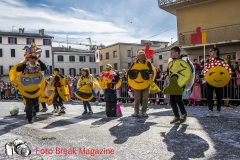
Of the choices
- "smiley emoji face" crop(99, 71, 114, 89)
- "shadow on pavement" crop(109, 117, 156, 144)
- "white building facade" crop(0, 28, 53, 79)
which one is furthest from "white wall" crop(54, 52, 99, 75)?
"shadow on pavement" crop(109, 117, 156, 144)

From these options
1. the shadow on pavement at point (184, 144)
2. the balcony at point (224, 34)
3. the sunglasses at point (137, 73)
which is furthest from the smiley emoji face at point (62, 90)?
the balcony at point (224, 34)

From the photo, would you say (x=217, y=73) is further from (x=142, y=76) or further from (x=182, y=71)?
(x=142, y=76)

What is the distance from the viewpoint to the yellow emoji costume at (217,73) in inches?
277

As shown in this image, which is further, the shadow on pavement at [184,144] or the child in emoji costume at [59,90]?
the child in emoji costume at [59,90]

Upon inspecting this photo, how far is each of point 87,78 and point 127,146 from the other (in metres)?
4.86

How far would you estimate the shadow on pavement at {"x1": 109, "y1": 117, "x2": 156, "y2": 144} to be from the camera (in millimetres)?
5155

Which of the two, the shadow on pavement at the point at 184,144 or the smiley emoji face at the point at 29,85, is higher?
the smiley emoji face at the point at 29,85

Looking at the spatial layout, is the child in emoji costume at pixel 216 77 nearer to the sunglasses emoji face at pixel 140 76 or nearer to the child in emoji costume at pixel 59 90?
the sunglasses emoji face at pixel 140 76

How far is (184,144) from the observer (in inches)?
175

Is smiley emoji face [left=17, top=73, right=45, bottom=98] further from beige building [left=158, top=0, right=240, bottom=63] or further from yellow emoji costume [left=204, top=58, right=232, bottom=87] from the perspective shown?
beige building [left=158, top=0, right=240, bottom=63]

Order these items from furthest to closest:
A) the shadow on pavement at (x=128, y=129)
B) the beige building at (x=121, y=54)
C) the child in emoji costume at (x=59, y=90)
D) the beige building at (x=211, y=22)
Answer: the beige building at (x=121, y=54) < the beige building at (x=211, y=22) < the child in emoji costume at (x=59, y=90) < the shadow on pavement at (x=128, y=129)

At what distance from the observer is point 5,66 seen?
57.2 metres

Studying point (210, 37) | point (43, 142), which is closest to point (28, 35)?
point (210, 37)

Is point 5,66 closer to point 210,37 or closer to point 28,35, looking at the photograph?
point 28,35
